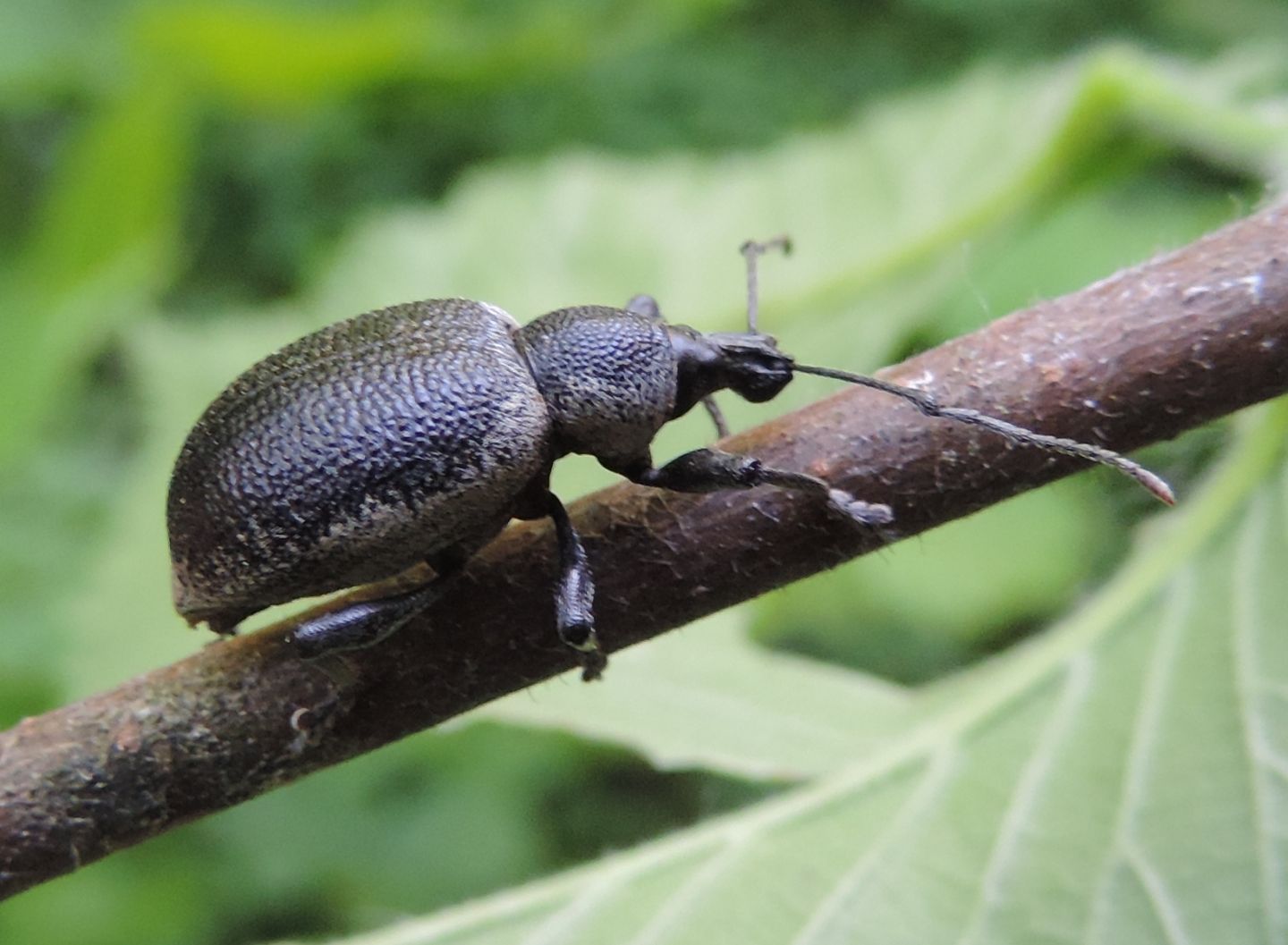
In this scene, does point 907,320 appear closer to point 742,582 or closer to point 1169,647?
point 1169,647

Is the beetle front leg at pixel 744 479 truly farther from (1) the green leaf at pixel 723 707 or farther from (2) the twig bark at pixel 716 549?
(1) the green leaf at pixel 723 707

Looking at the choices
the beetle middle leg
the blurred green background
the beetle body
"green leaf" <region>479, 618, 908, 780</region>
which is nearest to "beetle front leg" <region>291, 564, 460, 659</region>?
the beetle middle leg

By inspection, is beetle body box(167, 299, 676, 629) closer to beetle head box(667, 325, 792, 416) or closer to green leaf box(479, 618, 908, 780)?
beetle head box(667, 325, 792, 416)

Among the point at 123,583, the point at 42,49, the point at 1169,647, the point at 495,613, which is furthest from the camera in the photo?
the point at 42,49

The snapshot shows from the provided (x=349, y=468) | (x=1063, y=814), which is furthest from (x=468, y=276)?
(x=1063, y=814)

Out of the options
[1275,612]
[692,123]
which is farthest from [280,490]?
[692,123]

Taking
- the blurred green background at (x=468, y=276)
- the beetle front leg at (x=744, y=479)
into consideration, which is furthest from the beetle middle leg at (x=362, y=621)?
the blurred green background at (x=468, y=276)

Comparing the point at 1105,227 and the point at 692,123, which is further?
the point at 692,123
